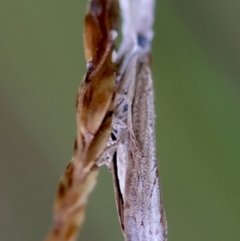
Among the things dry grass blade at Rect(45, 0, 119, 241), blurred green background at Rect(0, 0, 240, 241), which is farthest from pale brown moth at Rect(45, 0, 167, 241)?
blurred green background at Rect(0, 0, 240, 241)

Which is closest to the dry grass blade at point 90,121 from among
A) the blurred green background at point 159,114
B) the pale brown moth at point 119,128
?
the pale brown moth at point 119,128

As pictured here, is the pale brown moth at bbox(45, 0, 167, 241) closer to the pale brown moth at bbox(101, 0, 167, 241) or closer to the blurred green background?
the pale brown moth at bbox(101, 0, 167, 241)

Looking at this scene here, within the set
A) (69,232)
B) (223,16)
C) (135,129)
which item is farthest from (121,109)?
(223,16)

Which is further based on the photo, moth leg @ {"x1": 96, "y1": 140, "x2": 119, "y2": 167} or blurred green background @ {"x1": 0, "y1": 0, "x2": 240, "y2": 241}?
blurred green background @ {"x1": 0, "y1": 0, "x2": 240, "y2": 241}

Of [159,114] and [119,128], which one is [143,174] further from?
[159,114]

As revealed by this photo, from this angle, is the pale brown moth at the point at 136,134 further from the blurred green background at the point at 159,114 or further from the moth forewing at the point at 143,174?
the blurred green background at the point at 159,114

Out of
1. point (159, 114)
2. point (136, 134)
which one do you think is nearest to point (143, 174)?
point (136, 134)

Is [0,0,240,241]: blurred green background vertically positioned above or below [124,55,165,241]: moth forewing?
above
